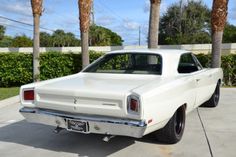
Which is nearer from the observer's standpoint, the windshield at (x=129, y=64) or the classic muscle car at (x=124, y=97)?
the classic muscle car at (x=124, y=97)

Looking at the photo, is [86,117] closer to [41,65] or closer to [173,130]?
[173,130]

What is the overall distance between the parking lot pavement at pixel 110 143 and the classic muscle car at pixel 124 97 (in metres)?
0.32

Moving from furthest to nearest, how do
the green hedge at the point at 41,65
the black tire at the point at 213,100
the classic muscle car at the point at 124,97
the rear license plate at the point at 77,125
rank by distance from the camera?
1. the green hedge at the point at 41,65
2. the black tire at the point at 213,100
3. the rear license plate at the point at 77,125
4. the classic muscle car at the point at 124,97

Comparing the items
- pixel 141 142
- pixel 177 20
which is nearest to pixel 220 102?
pixel 141 142

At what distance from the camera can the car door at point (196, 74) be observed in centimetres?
647

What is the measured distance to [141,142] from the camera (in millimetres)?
5863

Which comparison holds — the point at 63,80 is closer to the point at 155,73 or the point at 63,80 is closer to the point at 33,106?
the point at 33,106

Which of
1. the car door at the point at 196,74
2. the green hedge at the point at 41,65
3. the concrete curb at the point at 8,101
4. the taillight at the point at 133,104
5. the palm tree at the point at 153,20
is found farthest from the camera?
the green hedge at the point at 41,65

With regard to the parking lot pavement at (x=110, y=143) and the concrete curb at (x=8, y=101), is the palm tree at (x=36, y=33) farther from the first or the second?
the parking lot pavement at (x=110, y=143)

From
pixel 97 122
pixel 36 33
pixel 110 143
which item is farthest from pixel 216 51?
pixel 97 122

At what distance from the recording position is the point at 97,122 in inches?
191

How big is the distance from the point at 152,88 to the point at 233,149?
167cm

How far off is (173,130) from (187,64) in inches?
72.0

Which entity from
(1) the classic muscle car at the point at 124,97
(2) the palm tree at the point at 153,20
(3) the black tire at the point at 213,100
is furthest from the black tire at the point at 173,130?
(2) the palm tree at the point at 153,20
